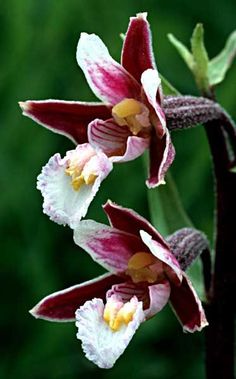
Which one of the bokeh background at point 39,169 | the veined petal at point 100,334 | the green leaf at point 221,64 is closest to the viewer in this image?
the veined petal at point 100,334

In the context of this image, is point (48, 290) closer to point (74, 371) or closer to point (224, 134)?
point (74, 371)

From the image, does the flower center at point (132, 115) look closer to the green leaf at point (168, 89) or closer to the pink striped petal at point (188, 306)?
the green leaf at point (168, 89)

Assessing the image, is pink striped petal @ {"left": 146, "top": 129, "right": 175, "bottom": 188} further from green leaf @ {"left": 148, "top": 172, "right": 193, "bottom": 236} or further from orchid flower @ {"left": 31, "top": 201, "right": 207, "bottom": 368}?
green leaf @ {"left": 148, "top": 172, "right": 193, "bottom": 236}

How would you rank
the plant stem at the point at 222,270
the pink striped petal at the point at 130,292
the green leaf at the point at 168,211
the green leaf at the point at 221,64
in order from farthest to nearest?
the green leaf at the point at 168,211
the green leaf at the point at 221,64
the plant stem at the point at 222,270
the pink striped petal at the point at 130,292

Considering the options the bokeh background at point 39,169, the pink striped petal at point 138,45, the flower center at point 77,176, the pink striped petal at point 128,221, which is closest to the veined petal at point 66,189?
the flower center at point 77,176

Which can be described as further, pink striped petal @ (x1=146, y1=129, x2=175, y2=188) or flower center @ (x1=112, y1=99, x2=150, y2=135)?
flower center @ (x1=112, y1=99, x2=150, y2=135)

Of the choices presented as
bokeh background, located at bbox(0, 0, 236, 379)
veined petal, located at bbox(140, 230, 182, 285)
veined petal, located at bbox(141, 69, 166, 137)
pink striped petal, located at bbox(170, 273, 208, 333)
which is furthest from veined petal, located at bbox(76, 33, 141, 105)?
bokeh background, located at bbox(0, 0, 236, 379)

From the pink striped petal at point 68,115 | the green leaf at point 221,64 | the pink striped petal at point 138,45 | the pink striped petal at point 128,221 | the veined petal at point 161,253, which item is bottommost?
the veined petal at point 161,253
